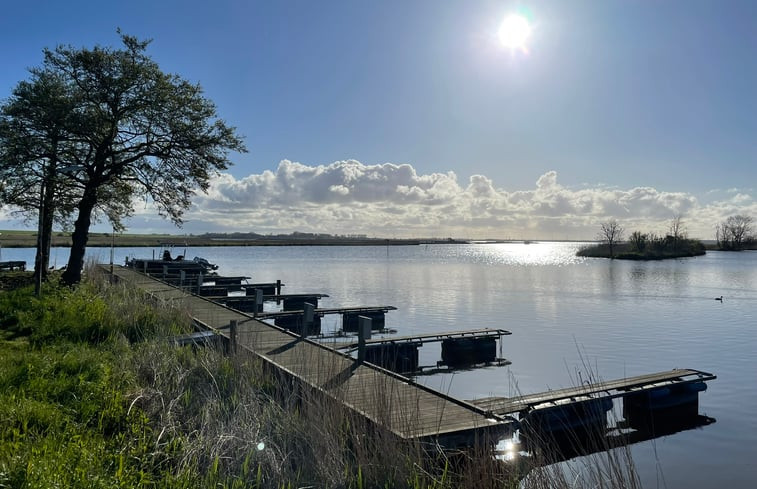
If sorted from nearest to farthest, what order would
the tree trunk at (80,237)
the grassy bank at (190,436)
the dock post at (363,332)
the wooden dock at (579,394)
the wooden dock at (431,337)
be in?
1. the grassy bank at (190,436)
2. the wooden dock at (579,394)
3. the dock post at (363,332)
4. the wooden dock at (431,337)
5. the tree trunk at (80,237)

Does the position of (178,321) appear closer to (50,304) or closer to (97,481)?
(50,304)

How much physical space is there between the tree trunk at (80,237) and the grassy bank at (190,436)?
10615mm

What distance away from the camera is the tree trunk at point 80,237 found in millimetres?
18391

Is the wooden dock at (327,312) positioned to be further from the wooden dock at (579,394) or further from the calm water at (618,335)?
the wooden dock at (579,394)

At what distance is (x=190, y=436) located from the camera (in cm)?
577

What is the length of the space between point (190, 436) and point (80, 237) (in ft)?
53.3

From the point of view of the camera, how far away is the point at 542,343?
68.8 ft

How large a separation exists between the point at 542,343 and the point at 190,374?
16417 mm

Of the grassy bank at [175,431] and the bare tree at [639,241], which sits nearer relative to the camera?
the grassy bank at [175,431]

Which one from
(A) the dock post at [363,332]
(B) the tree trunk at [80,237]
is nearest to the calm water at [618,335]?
(A) the dock post at [363,332]

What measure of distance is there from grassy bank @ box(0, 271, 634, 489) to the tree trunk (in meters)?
10.6

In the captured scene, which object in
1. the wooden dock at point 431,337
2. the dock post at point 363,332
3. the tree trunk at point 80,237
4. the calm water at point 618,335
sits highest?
the tree trunk at point 80,237

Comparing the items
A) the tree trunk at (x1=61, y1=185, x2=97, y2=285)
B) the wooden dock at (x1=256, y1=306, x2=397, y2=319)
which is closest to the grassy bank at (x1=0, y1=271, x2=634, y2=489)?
the tree trunk at (x1=61, y1=185, x2=97, y2=285)

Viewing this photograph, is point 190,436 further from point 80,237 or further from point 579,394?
point 80,237
